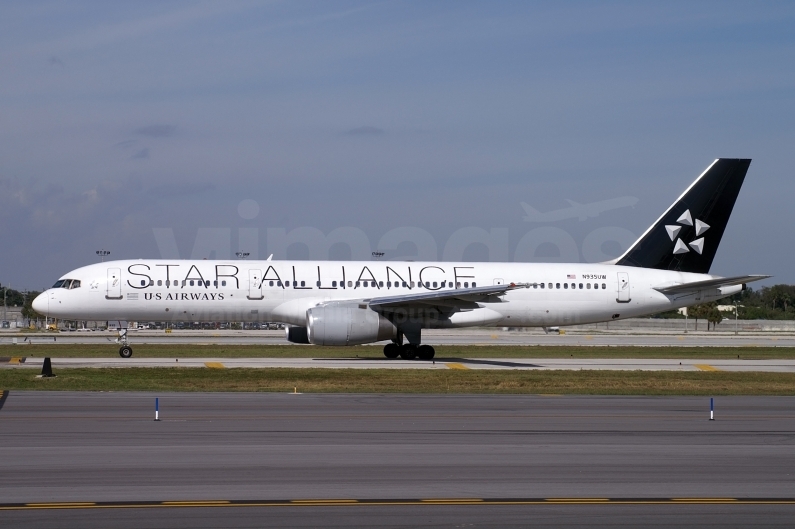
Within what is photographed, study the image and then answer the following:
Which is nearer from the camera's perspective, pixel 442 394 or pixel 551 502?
pixel 551 502

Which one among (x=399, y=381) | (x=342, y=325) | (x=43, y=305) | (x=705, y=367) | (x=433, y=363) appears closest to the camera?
(x=399, y=381)

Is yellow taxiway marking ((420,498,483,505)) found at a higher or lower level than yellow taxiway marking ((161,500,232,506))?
lower

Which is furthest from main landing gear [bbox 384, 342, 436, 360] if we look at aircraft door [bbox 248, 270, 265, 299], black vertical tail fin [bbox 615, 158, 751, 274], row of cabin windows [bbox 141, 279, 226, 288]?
black vertical tail fin [bbox 615, 158, 751, 274]

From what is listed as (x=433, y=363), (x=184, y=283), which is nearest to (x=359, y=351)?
(x=433, y=363)

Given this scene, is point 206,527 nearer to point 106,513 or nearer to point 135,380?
point 106,513

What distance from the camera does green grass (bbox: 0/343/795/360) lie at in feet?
126

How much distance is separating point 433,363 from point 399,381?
23.4 ft

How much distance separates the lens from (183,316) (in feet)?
119

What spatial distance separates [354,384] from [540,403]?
6.29 m

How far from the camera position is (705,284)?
37.7 metres

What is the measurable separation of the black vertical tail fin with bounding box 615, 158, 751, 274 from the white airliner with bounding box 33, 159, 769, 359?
0.15ft

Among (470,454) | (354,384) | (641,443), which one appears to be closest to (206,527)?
(470,454)

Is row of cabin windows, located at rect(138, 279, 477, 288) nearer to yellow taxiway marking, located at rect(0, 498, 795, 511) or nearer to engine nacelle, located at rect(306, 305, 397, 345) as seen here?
engine nacelle, located at rect(306, 305, 397, 345)

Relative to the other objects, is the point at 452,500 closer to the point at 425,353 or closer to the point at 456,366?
the point at 456,366
